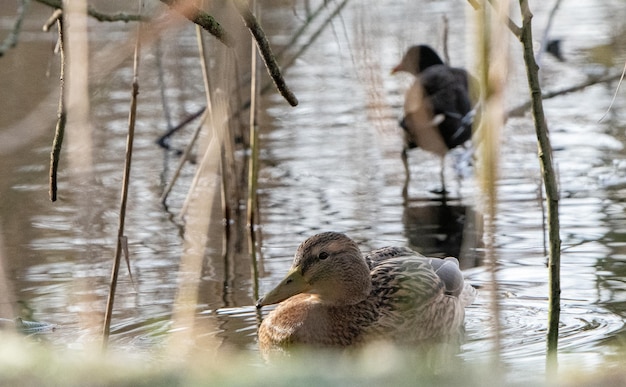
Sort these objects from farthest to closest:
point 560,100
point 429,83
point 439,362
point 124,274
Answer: point 560,100 → point 429,83 → point 124,274 → point 439,362

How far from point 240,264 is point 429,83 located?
152 inches

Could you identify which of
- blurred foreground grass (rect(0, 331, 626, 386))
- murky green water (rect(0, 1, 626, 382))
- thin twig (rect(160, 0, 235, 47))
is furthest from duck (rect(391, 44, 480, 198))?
blurred foreground grass (rect(0, 331, 626, 386))

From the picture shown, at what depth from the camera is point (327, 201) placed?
324 inches

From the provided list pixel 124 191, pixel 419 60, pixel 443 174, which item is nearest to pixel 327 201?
pixel 443 174

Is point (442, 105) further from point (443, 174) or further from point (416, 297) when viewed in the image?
point (416, 297)

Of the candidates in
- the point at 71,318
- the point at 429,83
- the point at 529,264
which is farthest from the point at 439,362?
the point at 429,83

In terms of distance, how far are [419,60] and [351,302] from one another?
5.52m

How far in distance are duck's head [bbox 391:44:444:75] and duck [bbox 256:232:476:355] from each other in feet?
16.1

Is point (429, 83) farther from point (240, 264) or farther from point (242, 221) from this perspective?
point (240, 264)

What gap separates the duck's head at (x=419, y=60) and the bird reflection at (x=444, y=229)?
262cm

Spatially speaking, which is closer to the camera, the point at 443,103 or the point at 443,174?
the point at 443,174

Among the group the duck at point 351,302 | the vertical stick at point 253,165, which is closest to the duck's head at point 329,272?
the duck at point 351,302

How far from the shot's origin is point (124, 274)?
A: 21.8 feet

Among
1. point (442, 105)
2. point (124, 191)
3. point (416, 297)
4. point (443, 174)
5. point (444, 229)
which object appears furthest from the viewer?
point (442, 105)
